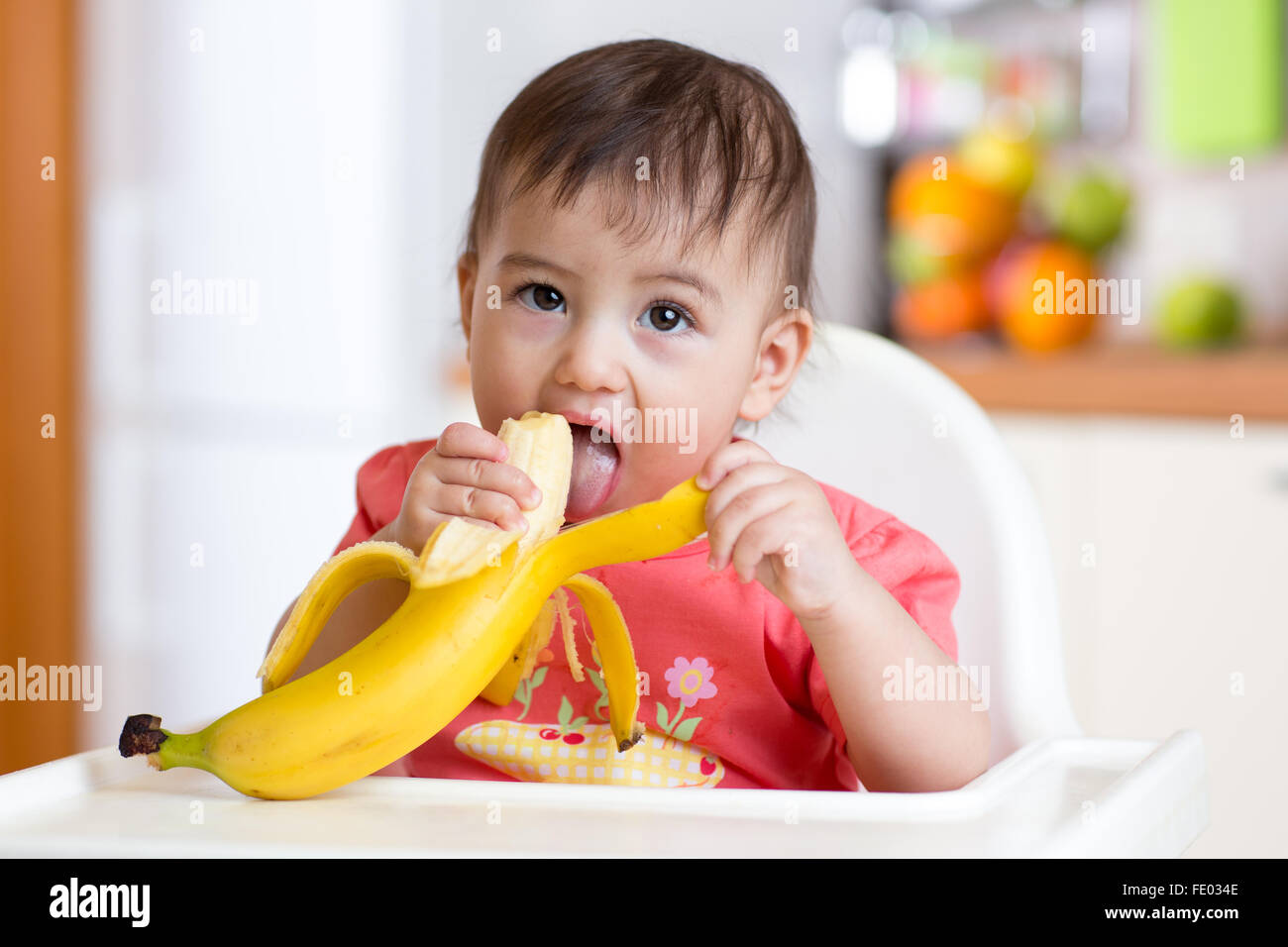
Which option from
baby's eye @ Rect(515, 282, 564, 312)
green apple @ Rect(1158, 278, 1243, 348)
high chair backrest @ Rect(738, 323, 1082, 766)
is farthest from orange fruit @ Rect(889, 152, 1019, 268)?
baby's eye @ Rect(515, 282, 564, 312)

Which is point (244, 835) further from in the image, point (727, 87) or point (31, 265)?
point (31, 265)

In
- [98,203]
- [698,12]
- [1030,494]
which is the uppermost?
[698,12]

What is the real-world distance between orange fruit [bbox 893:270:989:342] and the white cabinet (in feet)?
2.01

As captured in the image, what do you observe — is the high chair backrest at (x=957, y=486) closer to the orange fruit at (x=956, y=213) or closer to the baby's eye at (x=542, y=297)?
the baby's eye at (x=542, y=297)

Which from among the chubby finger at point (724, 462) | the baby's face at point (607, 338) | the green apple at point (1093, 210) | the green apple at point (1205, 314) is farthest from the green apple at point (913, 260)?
the chubby finger at point (724, 462)

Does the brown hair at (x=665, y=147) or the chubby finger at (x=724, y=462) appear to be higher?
the brown hair at (x=665, y=147)

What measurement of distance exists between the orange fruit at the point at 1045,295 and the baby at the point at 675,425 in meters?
1.43

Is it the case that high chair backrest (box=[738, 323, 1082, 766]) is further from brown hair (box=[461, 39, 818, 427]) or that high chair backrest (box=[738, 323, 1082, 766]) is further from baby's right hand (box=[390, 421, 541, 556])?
baby's right hand (box=[390, 421, 541, 556])

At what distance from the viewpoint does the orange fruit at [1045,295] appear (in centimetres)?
231

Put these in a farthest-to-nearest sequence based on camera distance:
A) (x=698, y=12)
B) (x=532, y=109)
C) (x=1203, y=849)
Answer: (x=698, y=12)
(x=1203, y=849)
(x=532, y=109)

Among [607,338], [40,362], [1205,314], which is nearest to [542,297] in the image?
[607,338]
